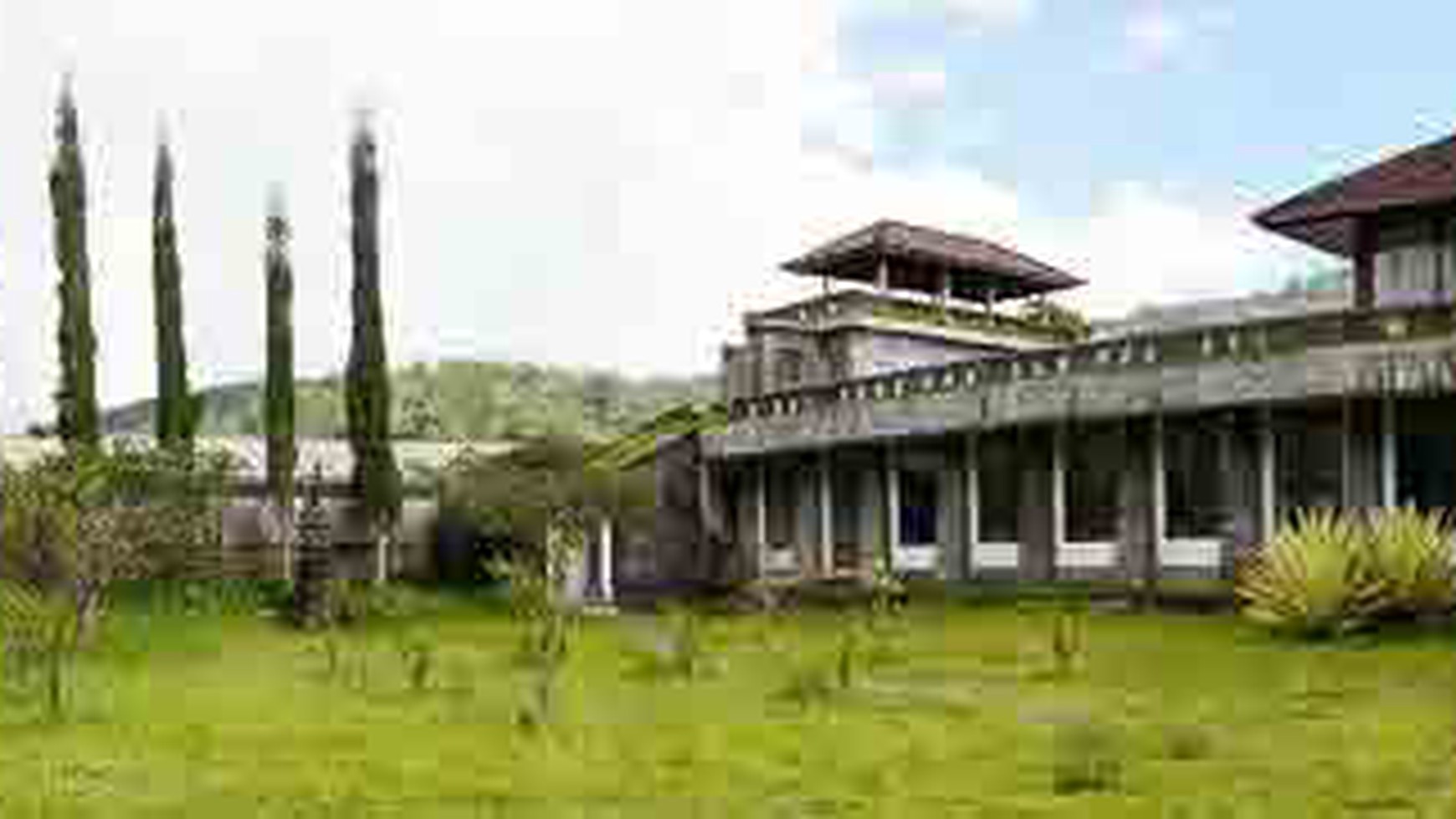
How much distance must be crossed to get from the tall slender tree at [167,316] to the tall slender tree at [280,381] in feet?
6.78

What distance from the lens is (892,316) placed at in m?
56.8

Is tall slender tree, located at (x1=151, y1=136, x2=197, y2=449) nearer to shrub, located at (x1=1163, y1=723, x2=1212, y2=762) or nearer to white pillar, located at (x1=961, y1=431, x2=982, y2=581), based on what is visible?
white pillar, located at (x1=961, y1=431, x2=982, y2=581)

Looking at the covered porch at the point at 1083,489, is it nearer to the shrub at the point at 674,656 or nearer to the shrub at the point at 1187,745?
the shrub at the point at 674,656

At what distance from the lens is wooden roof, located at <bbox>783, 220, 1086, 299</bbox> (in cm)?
5809

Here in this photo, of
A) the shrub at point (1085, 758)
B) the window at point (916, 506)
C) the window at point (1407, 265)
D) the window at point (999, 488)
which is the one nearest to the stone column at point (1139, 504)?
the window at point (999, 488)

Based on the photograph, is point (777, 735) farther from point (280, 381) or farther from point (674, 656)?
point (280, 381)

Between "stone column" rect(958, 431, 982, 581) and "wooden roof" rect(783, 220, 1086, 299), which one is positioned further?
"wooden roof" rect(783, 220, 1086, 299)

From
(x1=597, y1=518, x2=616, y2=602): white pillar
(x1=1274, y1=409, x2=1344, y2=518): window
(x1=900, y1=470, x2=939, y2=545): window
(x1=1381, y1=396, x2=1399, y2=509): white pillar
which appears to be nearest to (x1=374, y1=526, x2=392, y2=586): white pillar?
(x1=597, y1=518, x2=616, y2=602): white pillar

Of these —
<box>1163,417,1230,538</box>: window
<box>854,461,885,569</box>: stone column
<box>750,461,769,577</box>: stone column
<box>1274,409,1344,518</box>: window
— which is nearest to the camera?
<box>1274,409,1344,518</box>: window

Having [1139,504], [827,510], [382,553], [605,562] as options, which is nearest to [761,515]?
[827,510]

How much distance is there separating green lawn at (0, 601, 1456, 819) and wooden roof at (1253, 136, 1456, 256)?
982 cm

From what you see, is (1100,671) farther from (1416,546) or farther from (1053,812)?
(1053,812)

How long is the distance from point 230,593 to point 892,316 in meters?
17.9

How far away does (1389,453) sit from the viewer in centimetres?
3584
